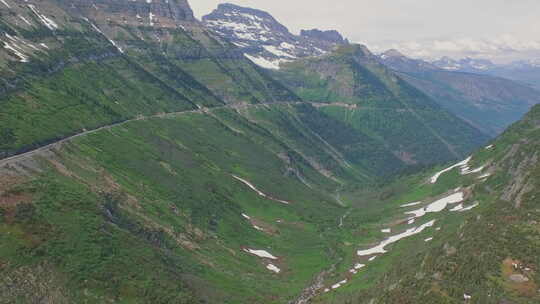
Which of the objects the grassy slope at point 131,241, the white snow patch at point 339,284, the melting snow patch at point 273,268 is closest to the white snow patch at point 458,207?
the grassy slope at point 131,241

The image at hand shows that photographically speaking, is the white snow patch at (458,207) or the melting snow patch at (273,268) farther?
the white snow patch at (458,207)

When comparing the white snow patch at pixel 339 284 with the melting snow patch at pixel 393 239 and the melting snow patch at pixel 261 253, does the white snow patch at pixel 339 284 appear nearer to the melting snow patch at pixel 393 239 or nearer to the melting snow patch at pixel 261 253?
the melting snow patch at pixel 393 239

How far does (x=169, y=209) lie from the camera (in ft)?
574

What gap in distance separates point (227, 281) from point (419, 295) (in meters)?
71.1

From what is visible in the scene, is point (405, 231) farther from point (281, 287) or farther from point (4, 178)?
point (4, 178)

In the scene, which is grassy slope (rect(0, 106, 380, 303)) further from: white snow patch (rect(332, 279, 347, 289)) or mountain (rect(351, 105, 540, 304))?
mountain (rect(351, 105, 540, 304))

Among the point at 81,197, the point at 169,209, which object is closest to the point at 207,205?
the point at 169,209

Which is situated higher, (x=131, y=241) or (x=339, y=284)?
(x=131, y=241)

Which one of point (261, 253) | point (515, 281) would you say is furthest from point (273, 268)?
point (515, 281)

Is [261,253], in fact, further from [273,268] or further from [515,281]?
[515,281]

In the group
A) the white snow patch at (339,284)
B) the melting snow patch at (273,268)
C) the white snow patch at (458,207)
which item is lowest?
the melting snow patch at (273,268)

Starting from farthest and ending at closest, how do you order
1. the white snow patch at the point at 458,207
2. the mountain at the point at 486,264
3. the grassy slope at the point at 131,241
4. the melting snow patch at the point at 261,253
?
the melting snow patch at the point at 261,253 < the white snow patch at the point at 458,207 < the grassy slope at the point at 131,241 < the mountain at the point at 486,264

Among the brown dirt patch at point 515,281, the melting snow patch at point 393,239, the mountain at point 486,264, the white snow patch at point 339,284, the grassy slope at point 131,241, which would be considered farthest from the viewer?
the melting snow patch at point 393,239

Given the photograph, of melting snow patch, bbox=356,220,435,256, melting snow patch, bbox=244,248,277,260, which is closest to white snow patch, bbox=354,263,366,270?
melting snow patch, bbox=356,220,435,256
